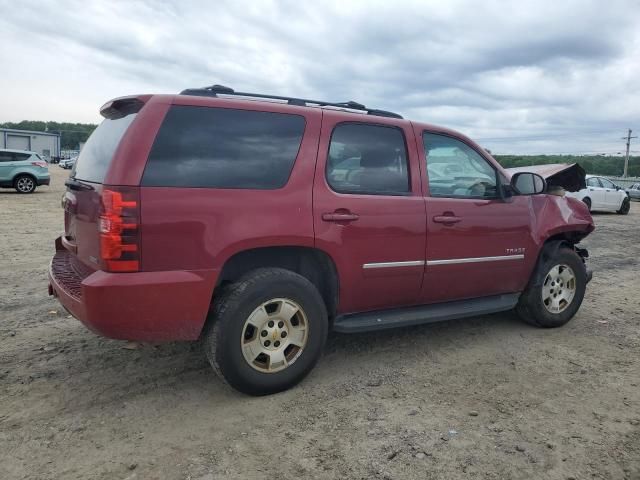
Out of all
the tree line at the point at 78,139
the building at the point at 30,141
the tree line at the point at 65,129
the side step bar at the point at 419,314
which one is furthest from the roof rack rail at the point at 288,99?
the tree line at the point at 65,129

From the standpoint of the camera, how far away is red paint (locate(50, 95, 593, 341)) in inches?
112

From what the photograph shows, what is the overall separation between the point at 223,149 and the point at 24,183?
62.0 ft

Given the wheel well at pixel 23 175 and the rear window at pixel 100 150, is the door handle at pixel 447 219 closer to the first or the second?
the rear window at pixel 100 150

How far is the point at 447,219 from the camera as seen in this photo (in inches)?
155

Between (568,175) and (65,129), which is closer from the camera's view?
(568,175)

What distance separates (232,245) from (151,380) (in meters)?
1.21

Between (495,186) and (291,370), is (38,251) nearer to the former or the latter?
(291,370)

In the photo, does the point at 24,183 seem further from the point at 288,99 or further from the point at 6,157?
the point at 288,99

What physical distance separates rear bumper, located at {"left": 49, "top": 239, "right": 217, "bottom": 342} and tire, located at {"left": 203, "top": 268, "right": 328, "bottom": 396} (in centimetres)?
15

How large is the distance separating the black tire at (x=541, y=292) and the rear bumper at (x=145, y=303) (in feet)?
10.2

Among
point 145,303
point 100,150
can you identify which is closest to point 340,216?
point 145,303

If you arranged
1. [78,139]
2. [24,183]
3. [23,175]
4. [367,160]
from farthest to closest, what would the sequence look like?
[78,139], [24,183], [23,175], [367,160]

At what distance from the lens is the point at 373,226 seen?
357 centimetres

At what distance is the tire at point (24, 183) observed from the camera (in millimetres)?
18636
